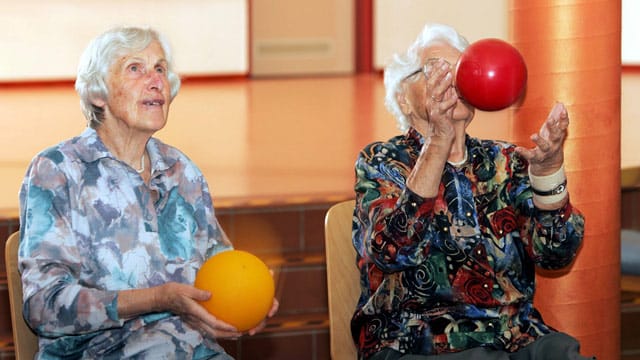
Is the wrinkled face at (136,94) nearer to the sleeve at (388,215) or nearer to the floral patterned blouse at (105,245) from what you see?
the floral patterned blouse at (105,245)

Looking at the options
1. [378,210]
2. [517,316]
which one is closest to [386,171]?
[378,210]

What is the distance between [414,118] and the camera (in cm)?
274

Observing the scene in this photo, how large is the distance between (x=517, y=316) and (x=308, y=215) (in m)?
1.71

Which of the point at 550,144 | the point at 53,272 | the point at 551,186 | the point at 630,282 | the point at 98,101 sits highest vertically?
the point at 98,101

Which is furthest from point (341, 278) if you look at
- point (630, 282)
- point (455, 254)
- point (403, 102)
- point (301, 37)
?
point (301, 37)

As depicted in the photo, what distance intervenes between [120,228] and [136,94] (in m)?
0.30

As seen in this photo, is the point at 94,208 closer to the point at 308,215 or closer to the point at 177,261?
the point at 177,261

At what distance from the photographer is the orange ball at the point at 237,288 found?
2.31 metres

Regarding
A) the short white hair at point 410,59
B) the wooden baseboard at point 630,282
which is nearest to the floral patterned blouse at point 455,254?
the short white hair at point 410,59

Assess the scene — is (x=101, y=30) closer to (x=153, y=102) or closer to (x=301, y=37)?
(x=301, y=37)

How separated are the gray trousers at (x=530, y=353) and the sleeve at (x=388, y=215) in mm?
198

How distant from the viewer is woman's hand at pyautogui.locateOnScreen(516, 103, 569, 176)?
2.50 meters

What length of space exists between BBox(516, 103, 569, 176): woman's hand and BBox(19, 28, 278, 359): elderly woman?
67 centimetres

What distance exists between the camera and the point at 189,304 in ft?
7.58
